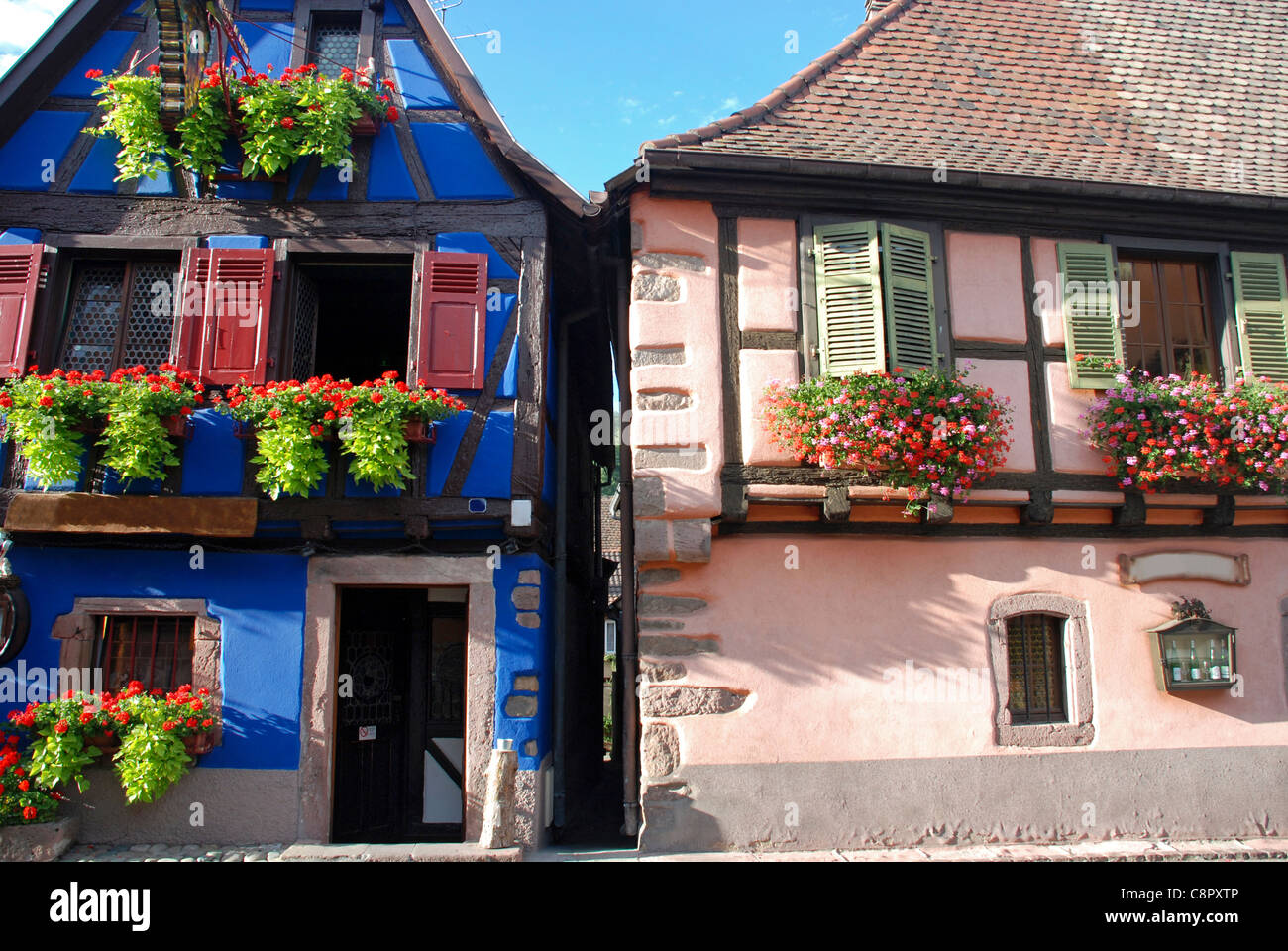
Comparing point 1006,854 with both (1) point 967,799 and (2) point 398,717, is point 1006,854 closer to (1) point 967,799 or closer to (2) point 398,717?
(1) point 967,799

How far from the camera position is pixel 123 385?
6.27 meters

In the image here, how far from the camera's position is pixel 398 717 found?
25.0 feet

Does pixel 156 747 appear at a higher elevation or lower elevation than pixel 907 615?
lower

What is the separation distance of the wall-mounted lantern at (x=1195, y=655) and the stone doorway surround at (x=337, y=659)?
511 centimetres

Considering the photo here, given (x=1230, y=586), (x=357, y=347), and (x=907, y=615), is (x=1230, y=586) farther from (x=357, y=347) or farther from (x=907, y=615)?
(x=357, y=347)

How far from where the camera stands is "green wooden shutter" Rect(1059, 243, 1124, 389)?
23.0 feet

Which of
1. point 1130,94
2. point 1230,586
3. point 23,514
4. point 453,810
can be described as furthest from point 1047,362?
point 23,514

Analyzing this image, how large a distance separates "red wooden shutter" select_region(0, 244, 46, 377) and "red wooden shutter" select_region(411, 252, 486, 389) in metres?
2.96

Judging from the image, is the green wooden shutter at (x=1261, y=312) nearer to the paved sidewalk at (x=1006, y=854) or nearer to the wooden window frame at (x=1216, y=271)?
the wooden window frame at (x=1216, y=271)

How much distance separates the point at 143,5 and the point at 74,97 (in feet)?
3.17

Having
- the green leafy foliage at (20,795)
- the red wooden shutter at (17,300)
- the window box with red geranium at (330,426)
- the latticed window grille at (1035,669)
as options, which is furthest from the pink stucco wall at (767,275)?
the green leafy foliage at (20,795)

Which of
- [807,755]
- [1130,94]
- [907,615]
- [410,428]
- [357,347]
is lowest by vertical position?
[807,755]

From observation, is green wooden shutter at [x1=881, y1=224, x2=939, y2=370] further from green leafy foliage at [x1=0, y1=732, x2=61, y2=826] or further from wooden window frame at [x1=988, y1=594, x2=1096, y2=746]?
green leafy foliage at [x1=0, y1=732, x2=61, y2=826]

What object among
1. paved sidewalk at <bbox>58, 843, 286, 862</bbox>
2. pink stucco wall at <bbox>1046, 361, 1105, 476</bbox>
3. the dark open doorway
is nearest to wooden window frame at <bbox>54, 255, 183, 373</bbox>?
the dark open doorway
